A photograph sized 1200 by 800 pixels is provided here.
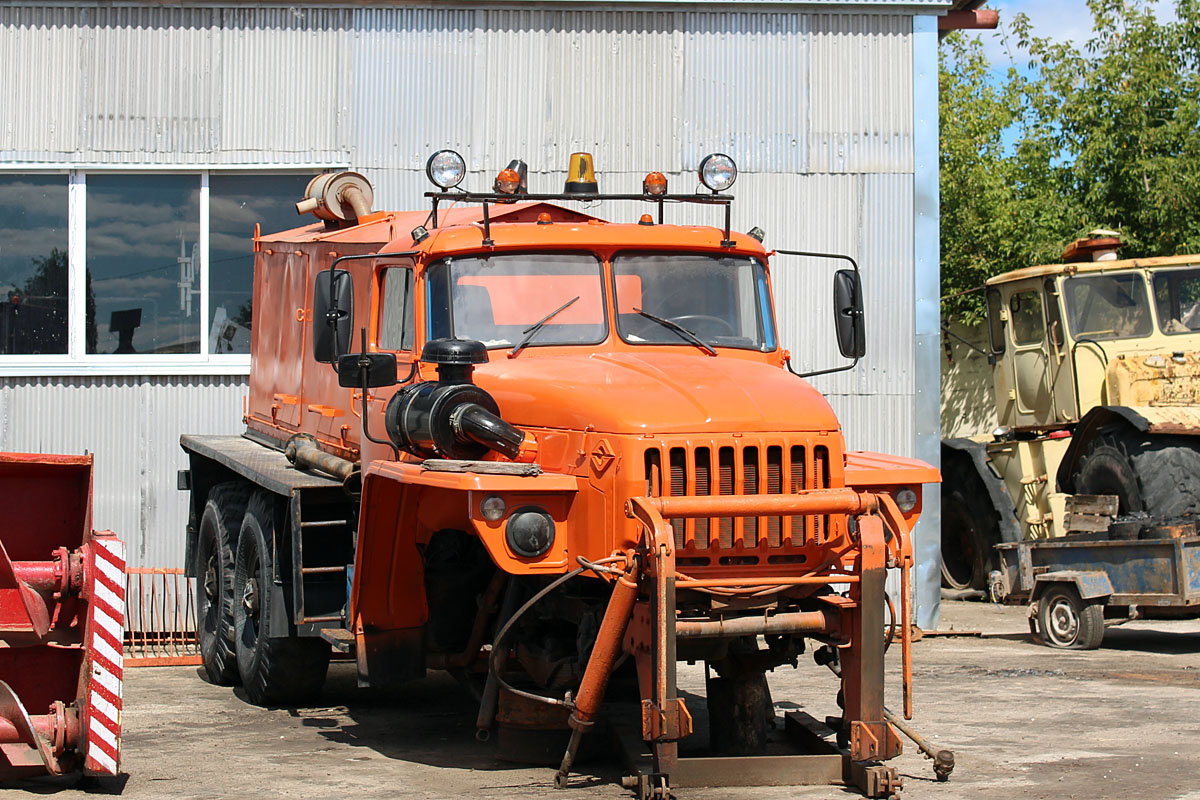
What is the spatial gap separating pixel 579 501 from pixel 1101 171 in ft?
51.4

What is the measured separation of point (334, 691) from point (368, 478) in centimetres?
323

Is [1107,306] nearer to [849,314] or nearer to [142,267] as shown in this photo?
[849,314]

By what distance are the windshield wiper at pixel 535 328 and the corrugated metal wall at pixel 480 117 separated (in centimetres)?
495

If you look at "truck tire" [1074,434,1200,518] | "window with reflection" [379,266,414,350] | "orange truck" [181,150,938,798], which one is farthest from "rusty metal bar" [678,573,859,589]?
"truck tire" [1074,434,1200,518]

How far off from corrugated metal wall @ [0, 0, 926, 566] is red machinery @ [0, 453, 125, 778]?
5291 mm

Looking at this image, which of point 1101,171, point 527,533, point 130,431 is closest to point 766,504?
point 527,533

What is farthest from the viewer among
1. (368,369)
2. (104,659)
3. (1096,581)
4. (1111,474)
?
(1111,474)

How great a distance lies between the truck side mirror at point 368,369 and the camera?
7695mm

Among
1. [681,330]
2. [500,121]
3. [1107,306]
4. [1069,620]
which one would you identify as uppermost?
[500,121]

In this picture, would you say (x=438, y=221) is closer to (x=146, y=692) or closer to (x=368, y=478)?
(x=368, y=478)

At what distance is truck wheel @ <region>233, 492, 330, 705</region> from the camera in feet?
30.6

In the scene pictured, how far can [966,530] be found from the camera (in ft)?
51.2

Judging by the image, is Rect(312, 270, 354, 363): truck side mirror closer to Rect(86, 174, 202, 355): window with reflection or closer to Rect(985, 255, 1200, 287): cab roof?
Rect(86, 174, 202, 355): window with reflection

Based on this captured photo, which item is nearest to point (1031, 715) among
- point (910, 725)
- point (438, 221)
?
point (910, 725)
